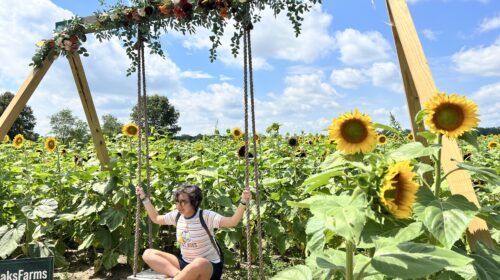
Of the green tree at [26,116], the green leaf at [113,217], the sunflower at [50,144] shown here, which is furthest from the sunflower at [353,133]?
the green tree at [26,116]

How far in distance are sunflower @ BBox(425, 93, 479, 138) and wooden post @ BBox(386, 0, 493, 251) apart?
0.19m

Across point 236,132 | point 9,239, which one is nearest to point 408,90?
point 236,132

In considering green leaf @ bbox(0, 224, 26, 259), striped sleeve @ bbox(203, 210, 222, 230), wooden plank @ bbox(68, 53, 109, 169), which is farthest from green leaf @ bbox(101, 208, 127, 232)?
striped sleeve @ bbox(203, 210, 222, 230)

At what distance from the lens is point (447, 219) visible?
1.63m

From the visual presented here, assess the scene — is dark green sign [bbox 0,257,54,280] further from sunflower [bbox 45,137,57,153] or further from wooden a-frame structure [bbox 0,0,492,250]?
sunflower [bbox 45,137,57,153]

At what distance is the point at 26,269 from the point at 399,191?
8.99 ft

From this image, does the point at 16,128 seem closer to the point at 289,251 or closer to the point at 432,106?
the point at 289,251

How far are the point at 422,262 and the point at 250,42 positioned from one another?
2.30 meters

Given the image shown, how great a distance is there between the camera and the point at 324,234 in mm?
1776

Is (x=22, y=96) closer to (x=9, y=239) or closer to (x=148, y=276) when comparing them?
(x=9, y=239)

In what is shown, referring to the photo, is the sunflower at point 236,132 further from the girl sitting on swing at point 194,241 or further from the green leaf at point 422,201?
the green leaf at point 422,201

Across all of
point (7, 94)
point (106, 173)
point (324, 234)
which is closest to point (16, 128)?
point (7, 94)

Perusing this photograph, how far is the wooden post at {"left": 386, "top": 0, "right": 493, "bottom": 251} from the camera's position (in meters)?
2.01

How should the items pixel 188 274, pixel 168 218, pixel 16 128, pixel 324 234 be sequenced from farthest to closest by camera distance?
pixel 16 128 < pixel 168 218 < pixel 188 274 < pixel 324 234
